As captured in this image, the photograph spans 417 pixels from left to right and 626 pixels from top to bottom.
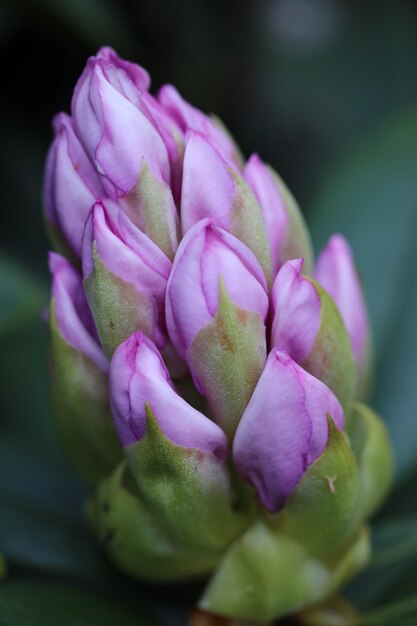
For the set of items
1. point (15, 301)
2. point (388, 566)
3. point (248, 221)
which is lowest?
point (388, 566)

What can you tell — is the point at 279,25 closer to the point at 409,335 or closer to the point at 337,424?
the point at 409,335

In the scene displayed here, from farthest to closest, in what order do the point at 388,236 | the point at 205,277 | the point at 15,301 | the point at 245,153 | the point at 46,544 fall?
the point at 245,153, the point at 388,236, the point at 15,301, the point at 46,544, the point at 205,277

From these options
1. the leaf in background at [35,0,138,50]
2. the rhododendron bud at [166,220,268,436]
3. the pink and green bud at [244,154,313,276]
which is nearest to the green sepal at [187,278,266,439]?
the rhododendron bud at [166,220,268,436]

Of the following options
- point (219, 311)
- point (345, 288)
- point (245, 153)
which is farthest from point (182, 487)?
point (245, 153)

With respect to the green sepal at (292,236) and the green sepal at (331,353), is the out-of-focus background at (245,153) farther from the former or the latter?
the green sepal at (292,236)

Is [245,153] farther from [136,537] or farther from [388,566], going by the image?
[136,537]

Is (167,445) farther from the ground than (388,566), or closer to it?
farther from the ground

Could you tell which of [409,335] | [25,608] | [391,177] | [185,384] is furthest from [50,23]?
[25,608]
